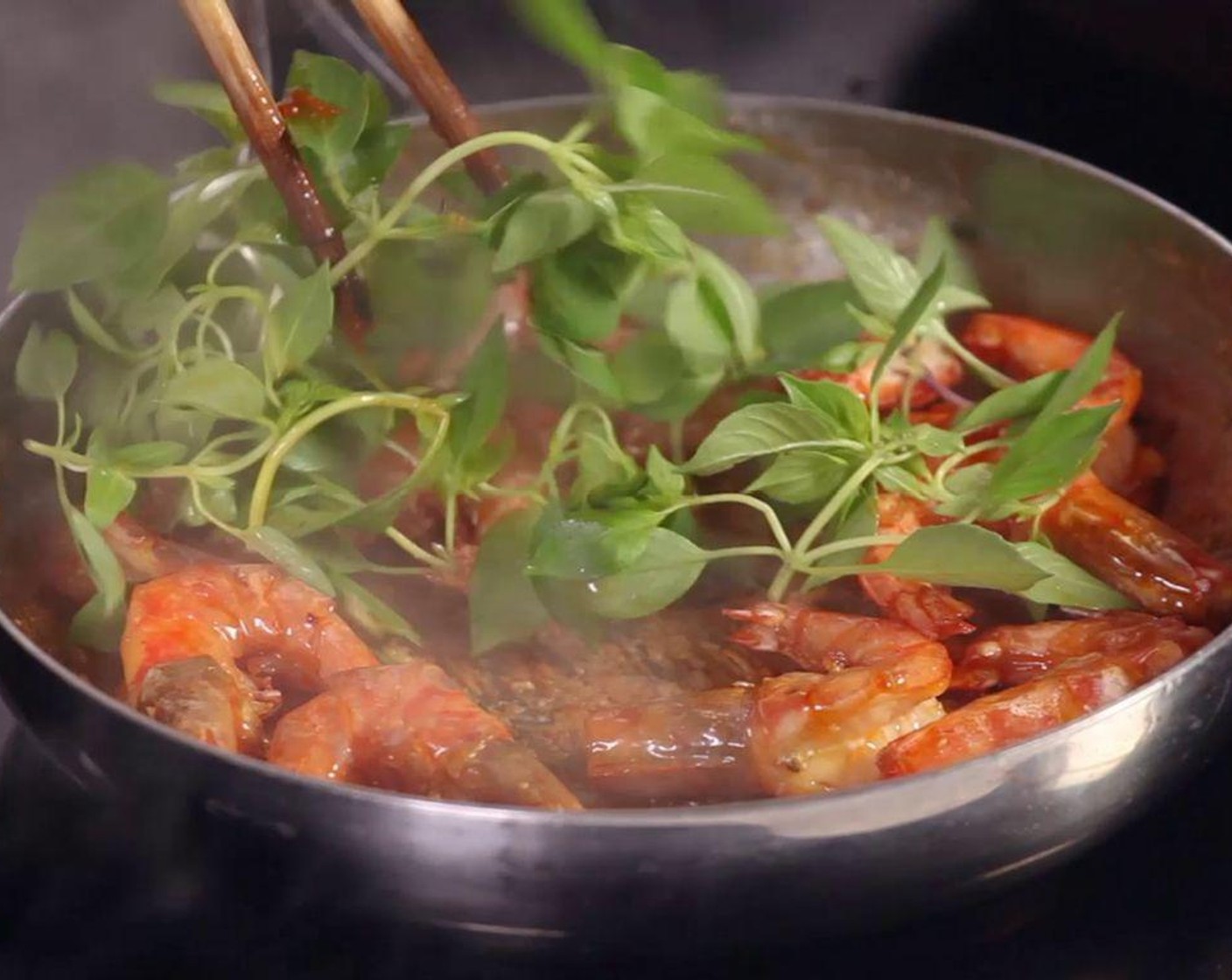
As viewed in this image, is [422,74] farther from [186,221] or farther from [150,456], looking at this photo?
[150,456]

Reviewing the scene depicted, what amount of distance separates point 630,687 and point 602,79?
329 mm

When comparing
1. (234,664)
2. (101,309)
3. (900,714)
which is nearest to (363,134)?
(101,309)

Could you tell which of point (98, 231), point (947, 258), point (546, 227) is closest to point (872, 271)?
point (947, 258)

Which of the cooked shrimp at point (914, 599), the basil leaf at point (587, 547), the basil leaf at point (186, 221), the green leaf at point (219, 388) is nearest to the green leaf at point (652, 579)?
the basil leaf at point (587, 547)

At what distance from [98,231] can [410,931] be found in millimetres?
444

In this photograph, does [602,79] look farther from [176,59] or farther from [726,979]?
[176,59]

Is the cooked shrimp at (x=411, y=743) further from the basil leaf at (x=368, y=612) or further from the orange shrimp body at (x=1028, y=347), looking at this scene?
the orange shrimp body at (x=1028, y=347)

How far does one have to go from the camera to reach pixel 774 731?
2.36ft

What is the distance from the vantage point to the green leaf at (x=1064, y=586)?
80 cm

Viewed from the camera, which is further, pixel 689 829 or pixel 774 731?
pixel 774 731

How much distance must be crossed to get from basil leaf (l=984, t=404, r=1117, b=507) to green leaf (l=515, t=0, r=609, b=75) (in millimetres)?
303

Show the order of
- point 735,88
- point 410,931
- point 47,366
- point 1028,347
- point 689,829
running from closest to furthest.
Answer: point 689,829 < point 410,931 < point 47,366 < point 1028,347 < point 735,88

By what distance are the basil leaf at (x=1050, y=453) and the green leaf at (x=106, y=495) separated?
18.7 inches

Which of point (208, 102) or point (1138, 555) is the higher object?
point (208, 102)
